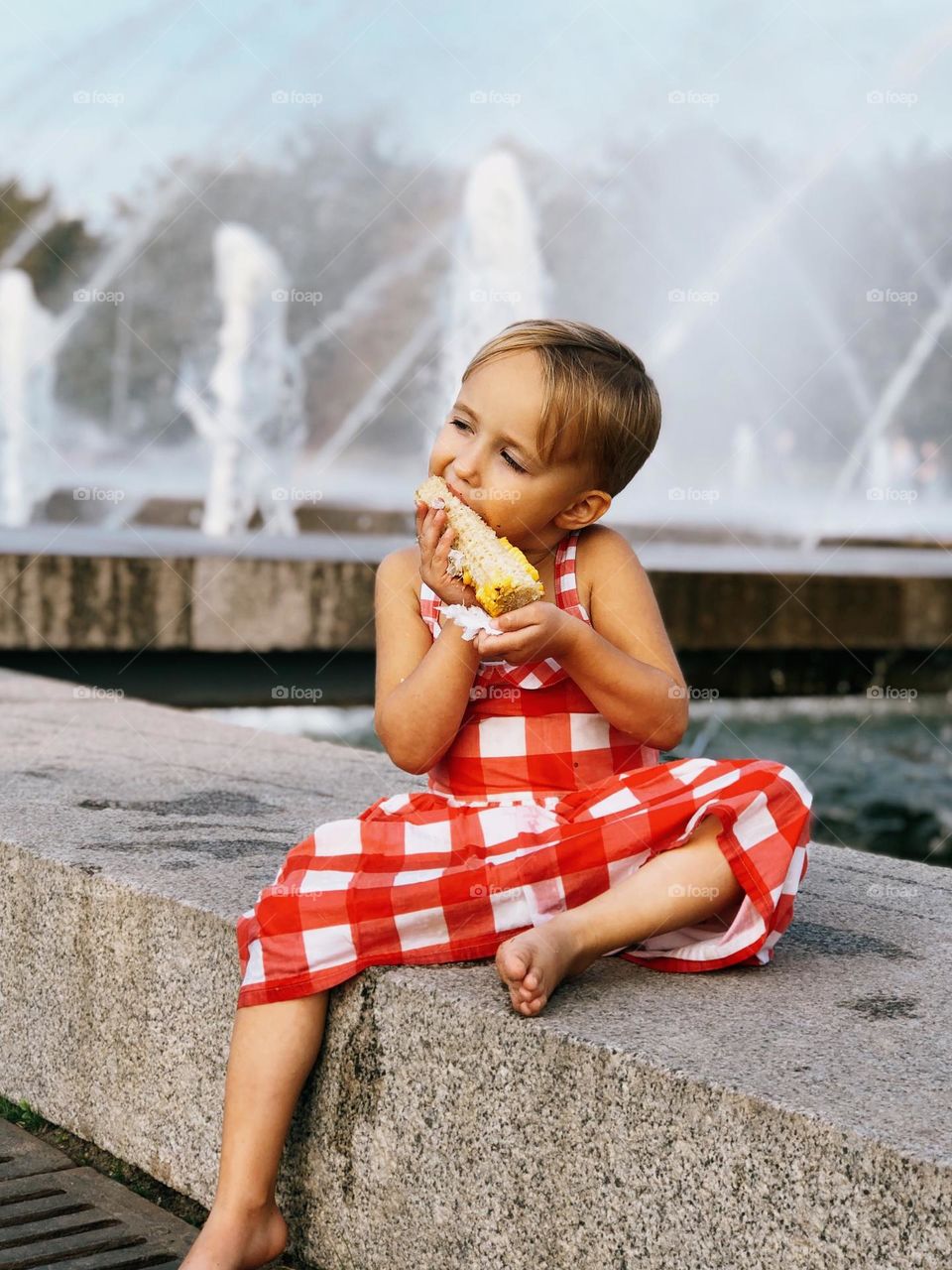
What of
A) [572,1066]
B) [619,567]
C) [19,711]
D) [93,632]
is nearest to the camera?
[572,1066]

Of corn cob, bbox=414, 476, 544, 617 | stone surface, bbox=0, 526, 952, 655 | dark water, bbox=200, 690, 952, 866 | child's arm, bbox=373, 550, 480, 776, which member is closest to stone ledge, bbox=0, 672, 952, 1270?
child's arm, bbox=373, 550, 480, 776

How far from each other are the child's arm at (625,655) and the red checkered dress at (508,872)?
7cm

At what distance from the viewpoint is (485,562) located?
6.41 ft

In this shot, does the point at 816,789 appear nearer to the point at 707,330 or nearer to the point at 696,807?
the point at 696,807

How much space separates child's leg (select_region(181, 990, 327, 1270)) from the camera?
1774 millimetres

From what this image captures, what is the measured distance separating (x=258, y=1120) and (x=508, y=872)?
40cm

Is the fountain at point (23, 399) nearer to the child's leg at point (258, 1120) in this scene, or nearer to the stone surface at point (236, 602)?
the stone surface at point (236, 602)

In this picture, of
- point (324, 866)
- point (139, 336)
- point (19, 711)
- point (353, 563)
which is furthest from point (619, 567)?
point (139, 336)

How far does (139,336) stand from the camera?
30.3 m

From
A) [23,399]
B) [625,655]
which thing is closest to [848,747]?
[625,655]

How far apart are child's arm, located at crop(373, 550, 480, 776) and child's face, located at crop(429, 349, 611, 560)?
0.17m

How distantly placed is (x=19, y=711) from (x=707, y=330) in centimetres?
2228

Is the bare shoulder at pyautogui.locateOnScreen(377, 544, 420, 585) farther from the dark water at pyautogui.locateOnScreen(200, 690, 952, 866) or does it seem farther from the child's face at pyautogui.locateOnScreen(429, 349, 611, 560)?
the dark water at pyautogui.locateOnScreen(200, 690, 952, 866)

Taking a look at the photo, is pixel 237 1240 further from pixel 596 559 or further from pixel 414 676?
pixel 596 559
